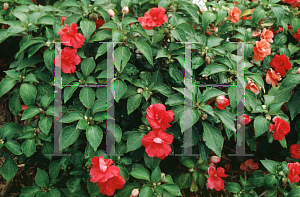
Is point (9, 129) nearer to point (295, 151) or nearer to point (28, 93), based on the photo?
point (28, 93)

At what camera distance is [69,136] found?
45.6 inches

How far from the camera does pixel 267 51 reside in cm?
144

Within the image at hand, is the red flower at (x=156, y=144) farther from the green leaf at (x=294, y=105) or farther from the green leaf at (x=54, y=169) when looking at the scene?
the green leaf at (x=294, y=105)

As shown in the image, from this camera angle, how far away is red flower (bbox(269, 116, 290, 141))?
1239 millimetres

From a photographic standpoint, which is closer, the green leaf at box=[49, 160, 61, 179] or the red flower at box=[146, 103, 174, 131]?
the red flower at box=[146, 103, 174, 131]

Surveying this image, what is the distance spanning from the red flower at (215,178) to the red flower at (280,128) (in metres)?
0.35

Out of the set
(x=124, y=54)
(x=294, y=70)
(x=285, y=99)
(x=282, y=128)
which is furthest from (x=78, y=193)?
(x=294, y=70)

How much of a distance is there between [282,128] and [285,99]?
0.95 feet

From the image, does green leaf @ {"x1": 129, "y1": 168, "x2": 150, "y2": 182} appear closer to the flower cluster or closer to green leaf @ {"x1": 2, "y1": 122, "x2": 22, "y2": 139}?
the flower cluster

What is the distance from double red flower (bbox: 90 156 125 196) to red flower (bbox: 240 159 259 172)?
1.02 metres

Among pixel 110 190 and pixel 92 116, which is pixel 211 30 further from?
pixel 110 190

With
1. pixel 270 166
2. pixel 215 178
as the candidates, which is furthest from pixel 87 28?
pixel 270 166

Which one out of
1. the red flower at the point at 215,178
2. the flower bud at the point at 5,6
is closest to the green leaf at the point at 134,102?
the red flower at the point at 215,178

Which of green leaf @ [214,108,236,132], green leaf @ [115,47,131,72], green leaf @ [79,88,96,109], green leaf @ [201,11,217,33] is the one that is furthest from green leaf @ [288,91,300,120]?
green leaf @ [79,88,96,109]
